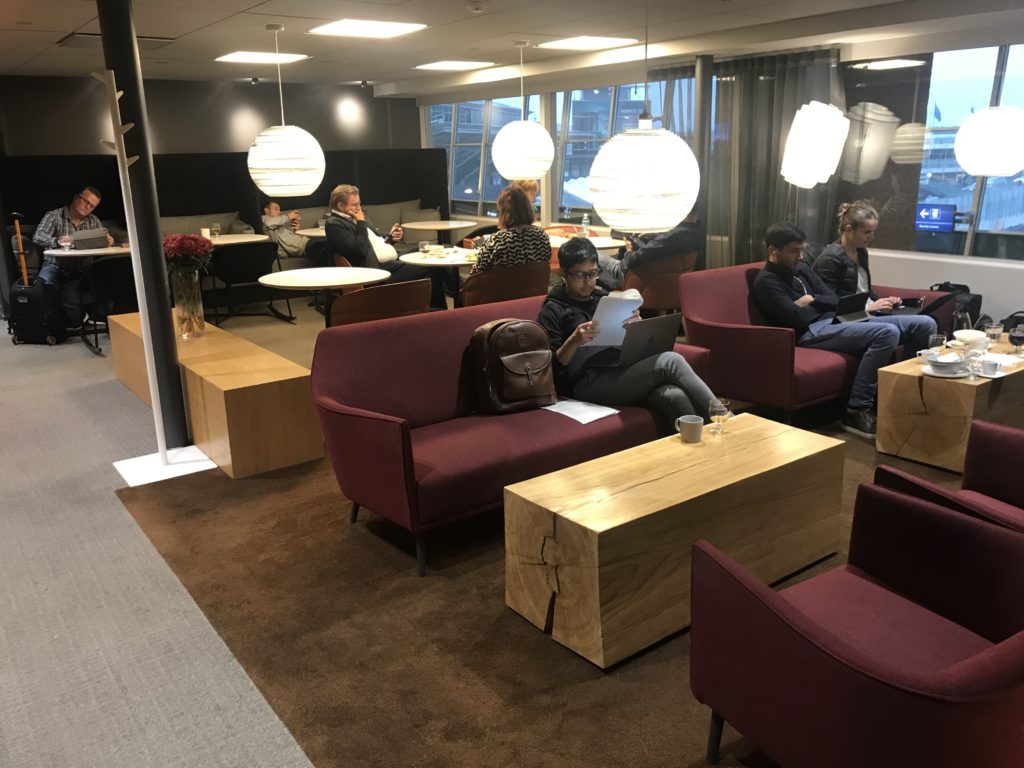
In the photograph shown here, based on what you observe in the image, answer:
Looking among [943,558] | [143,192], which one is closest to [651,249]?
[143,192]

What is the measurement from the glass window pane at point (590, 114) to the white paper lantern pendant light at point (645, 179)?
711cm

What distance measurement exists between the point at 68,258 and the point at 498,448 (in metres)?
6.13

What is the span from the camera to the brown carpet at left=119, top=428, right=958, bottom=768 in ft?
7.43

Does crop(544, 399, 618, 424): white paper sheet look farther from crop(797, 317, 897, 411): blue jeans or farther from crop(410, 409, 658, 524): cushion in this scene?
crop(797, 317, 897, 411): blue jeans

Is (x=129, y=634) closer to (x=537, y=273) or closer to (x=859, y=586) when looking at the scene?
(x=859, y=586)

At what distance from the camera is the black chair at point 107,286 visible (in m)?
7.02

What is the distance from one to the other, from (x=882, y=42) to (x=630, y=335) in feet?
14.3

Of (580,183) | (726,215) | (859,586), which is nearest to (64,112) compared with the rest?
(580,183)

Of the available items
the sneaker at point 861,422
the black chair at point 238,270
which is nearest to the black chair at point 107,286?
the black chair at point 238,270

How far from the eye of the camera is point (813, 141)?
16.5 feet

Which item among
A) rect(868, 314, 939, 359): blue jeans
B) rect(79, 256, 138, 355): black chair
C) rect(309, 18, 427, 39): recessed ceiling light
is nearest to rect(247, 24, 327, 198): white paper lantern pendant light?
rect(309, 18, 427, 39): recessed ceiling light

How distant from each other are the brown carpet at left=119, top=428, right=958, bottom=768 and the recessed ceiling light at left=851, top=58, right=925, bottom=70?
428cm

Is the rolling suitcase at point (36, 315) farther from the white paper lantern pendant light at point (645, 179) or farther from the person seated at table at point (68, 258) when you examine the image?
the white paper lantern pendant light at point (645, 179)

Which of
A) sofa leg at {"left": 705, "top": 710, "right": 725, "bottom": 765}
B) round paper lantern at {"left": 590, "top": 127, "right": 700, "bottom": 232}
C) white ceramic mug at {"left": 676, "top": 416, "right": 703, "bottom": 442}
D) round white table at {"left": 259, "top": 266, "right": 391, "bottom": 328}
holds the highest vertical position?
round paper lantern at {"left": 590, "top": 127, "right": 700, "bottom": 232}
